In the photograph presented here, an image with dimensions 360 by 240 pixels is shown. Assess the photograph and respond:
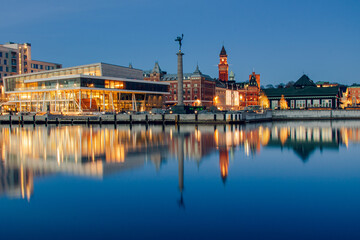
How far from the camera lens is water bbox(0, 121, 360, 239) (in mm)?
11766

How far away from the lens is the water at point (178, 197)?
1177 cm

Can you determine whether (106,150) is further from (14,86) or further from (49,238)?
(14,86)

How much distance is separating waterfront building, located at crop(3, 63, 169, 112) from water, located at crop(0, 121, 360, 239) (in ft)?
233

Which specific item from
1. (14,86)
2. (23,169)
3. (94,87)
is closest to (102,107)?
(94,87)

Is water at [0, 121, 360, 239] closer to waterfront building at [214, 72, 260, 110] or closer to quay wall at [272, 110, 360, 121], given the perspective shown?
quay wall at [272, 110, 360, 121]

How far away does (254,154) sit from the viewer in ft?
98.4

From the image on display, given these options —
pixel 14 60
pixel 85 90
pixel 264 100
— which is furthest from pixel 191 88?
pixel 14 60

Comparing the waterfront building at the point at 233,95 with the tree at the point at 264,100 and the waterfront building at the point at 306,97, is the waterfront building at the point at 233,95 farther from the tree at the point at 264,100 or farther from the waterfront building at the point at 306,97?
the waterfront building at the point at 306,97

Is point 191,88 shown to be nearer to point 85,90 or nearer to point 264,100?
point 264,100

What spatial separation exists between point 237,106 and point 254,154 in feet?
513

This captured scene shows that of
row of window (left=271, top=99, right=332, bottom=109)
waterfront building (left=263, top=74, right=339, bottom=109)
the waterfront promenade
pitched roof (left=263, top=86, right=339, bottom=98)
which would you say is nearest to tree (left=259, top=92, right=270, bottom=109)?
waterfront building (left=263, top=74, right=339, bottom=109)

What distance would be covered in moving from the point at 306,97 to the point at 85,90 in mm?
76594

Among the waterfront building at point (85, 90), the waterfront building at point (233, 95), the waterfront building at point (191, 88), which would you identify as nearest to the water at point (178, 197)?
the waterfront building at point (85, 90)

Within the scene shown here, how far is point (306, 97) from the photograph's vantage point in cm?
12538
